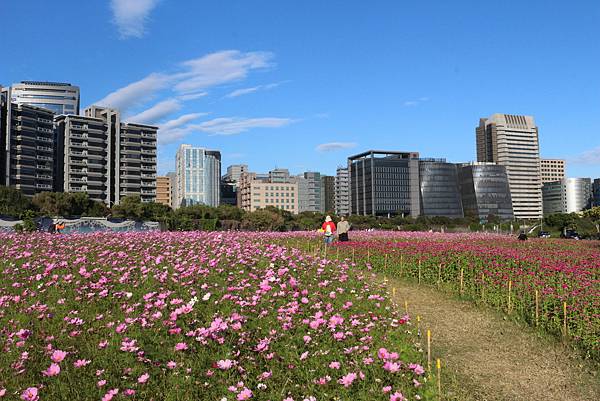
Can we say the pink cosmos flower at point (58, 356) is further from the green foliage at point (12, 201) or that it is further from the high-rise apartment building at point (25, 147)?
the high-rise apartment building at point (25, 147)

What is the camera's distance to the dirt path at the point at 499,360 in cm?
687

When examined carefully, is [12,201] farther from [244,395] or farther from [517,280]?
[244,395]

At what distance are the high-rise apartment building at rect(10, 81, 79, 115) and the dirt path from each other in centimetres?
18914

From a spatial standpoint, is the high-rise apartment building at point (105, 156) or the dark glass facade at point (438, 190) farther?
the dark glass facade at point (438, 190)

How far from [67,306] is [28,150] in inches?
4583

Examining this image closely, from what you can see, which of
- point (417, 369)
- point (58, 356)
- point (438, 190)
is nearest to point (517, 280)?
point (417, 369)

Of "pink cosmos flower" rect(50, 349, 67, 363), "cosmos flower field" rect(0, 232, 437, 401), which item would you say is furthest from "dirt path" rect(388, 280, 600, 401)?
"pink cosmos flower" rect(50, 349, 67, 363)

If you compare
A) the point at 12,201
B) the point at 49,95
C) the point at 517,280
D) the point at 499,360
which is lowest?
the point at 499,360

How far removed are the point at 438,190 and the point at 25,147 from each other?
146 m

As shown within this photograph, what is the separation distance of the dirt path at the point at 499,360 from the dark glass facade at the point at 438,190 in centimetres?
18819

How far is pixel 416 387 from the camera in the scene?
5332mm

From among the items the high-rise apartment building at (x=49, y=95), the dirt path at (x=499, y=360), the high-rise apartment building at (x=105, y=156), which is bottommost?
the dirt path at (x=499, y=360)

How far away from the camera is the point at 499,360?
26.8 ft

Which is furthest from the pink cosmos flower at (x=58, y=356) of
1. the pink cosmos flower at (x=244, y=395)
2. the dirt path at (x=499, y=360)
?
the dirt path at (x=499, y=360)
